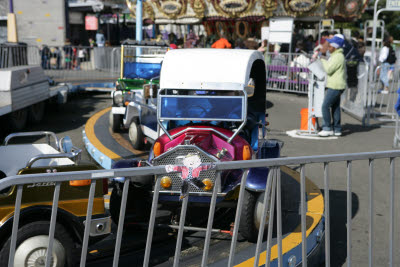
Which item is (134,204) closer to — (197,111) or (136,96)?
(197,111)

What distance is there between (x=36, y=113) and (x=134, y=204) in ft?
25.7

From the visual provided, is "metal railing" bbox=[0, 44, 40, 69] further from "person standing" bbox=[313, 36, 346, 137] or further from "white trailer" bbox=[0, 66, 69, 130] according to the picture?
"person standing" bbox=[313, 36, 346, 137]

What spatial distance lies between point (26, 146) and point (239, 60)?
7.81ft


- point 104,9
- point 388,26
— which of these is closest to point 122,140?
point 104,9

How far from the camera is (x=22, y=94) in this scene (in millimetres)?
10531

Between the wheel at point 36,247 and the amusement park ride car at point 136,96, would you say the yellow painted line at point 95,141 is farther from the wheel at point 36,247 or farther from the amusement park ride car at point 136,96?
the wheel at point 36,247

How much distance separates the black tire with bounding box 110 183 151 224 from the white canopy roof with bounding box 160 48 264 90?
3.91ft

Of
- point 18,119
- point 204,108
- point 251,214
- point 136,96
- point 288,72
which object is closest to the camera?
point 251,214

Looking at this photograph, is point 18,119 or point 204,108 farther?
point 18,119

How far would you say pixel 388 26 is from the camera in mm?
51750

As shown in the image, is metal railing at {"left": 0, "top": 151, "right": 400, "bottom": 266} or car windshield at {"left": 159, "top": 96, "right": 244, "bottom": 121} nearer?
metal railing at {"left": 0, "top": 151, "right": 400, "bottom": 266}

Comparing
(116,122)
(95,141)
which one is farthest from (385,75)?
(95,141)

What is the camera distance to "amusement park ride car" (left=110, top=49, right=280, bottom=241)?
176 inches

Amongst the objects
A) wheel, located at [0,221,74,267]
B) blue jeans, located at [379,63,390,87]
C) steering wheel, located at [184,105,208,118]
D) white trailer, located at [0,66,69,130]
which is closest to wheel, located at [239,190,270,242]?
steering wheel, located at [184,105,208,118]
